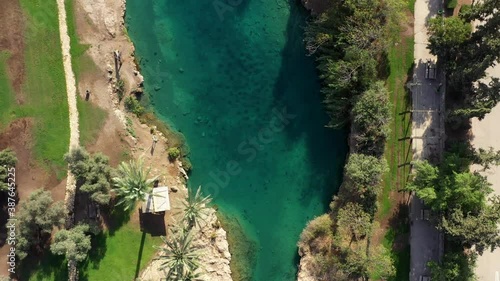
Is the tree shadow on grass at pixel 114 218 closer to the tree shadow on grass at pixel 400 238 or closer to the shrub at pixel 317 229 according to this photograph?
the shrub at pixel 317 229

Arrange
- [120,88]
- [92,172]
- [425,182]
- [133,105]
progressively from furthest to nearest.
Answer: [133,105], [120,88], [92,172], [425,182]

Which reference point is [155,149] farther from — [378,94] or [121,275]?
[378,94]

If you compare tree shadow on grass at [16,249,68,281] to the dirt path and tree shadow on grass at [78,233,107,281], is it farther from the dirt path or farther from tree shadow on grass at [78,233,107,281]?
the dirt path

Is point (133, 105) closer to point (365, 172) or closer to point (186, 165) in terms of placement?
point (186, 165)

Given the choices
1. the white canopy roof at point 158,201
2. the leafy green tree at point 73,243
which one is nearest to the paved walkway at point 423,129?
the white canopy roof at point 158,201

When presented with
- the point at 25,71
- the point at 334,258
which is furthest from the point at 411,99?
the point at 25,71

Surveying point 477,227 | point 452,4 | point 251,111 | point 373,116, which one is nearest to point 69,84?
point 251,111

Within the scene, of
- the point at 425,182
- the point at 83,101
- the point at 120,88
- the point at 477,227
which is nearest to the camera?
the point at 477,227
